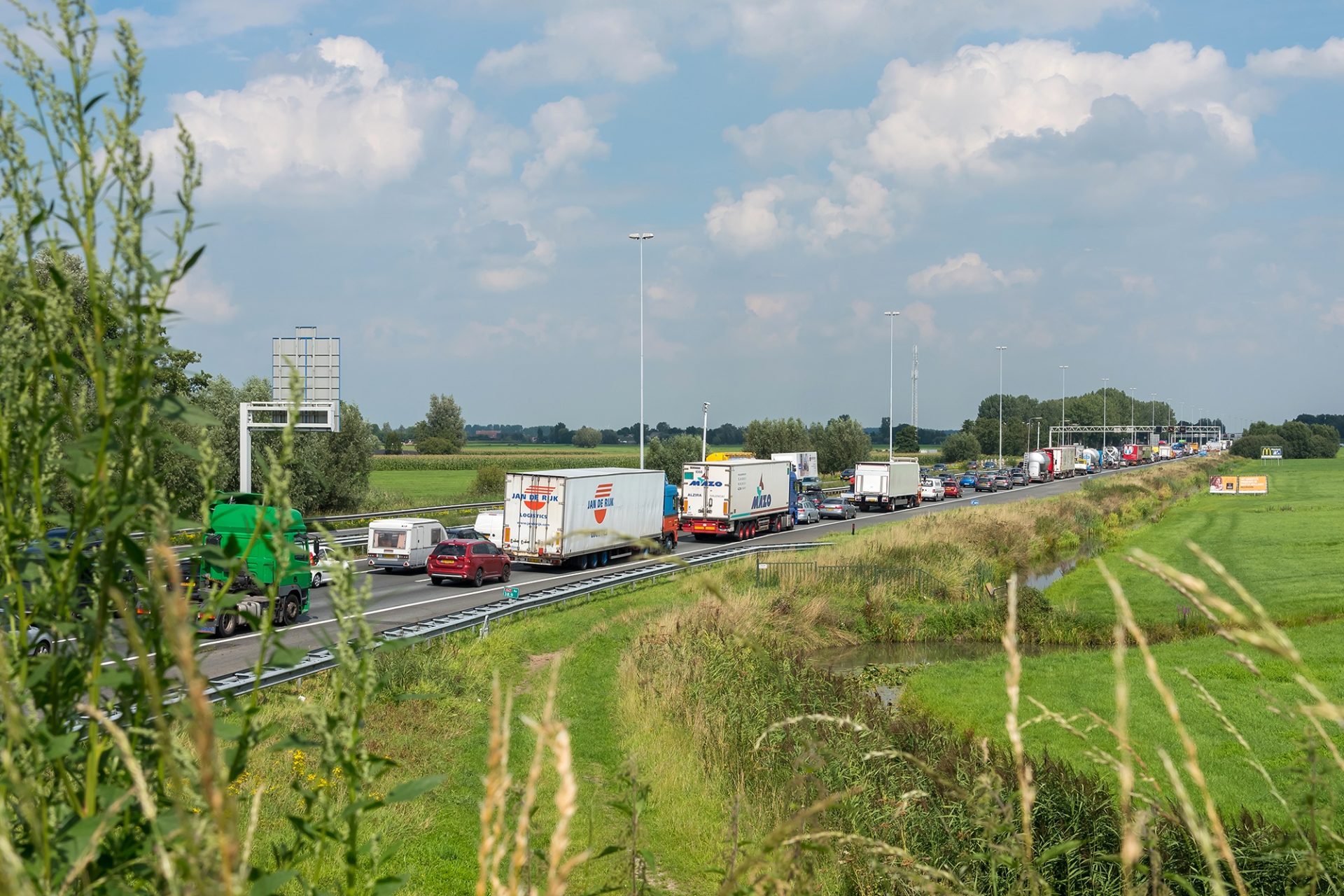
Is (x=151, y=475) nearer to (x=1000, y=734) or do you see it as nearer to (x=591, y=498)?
(x=1000, y=734)

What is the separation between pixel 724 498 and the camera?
166ft

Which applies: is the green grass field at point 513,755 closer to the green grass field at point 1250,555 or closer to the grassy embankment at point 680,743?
the grassy embankment at point 680,743

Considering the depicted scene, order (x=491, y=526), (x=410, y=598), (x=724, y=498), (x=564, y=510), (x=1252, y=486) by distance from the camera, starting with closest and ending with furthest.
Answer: (x=410, y=598)
(x=564, y=510)
(x=491, y=526)
(x=724, y=498)
(x=1252, y=486)

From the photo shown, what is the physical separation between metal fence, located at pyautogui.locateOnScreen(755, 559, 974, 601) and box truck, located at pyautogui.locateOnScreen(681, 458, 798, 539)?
44.1ft

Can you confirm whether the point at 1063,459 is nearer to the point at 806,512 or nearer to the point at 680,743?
the point at 806,512

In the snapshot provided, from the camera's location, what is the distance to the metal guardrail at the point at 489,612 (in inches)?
629

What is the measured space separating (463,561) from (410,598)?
299cm

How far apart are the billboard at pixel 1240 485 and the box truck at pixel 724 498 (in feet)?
166

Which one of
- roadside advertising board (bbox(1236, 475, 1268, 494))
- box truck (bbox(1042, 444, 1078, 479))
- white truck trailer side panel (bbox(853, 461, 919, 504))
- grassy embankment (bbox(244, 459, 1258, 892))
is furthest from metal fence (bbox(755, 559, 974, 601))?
box truck (bbox(1042, 444, 1078, 479))

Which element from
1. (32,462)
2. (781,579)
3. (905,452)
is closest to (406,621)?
(781,579)

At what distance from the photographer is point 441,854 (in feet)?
38.1

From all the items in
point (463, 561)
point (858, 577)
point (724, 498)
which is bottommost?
point (858, 577)

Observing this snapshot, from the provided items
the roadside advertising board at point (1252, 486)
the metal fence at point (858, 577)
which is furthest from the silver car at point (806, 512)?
the roadside advertising board at point (1252, 486)

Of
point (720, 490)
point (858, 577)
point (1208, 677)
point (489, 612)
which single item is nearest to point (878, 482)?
point (720, 490)
